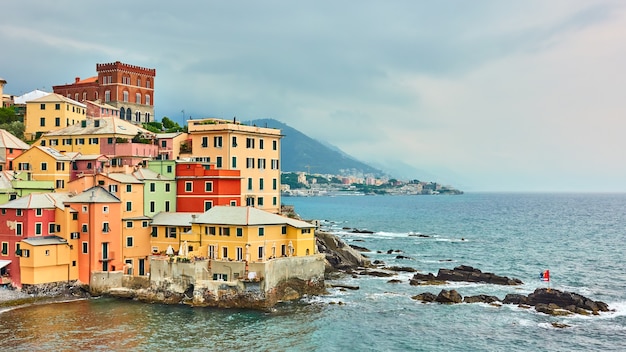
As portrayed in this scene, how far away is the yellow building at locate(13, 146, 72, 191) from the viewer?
72.3 metres

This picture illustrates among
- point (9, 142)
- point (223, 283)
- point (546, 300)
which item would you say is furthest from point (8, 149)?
point (546, 300)

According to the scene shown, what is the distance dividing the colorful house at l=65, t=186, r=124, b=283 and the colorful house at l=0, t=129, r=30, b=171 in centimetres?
2001

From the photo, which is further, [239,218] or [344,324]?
[239,218]

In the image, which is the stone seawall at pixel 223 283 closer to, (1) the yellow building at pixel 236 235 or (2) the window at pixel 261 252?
(1) the yellow building at pixel 236 235

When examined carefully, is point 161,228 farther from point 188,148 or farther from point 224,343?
point 224,343

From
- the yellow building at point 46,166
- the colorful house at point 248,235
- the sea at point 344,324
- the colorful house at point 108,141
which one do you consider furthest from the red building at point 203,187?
the yellow building at point 46,166

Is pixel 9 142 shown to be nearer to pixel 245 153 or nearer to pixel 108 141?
pixel 108 141

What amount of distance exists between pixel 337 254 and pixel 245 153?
1937 centimetres

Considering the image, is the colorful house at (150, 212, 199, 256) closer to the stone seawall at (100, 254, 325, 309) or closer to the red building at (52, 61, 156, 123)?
the stone seawall at (100, 254, 325, 309)

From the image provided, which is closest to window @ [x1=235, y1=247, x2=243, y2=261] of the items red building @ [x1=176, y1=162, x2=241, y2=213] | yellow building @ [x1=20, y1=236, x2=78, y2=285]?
red building @ [x1=176, y1=162, x2=241, y2=213]

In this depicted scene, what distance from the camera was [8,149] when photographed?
78.6 metres

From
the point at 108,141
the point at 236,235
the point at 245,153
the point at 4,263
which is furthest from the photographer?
the point at 108,141

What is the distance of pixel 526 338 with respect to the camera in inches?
1938

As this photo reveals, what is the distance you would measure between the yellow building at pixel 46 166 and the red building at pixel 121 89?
4607cm
